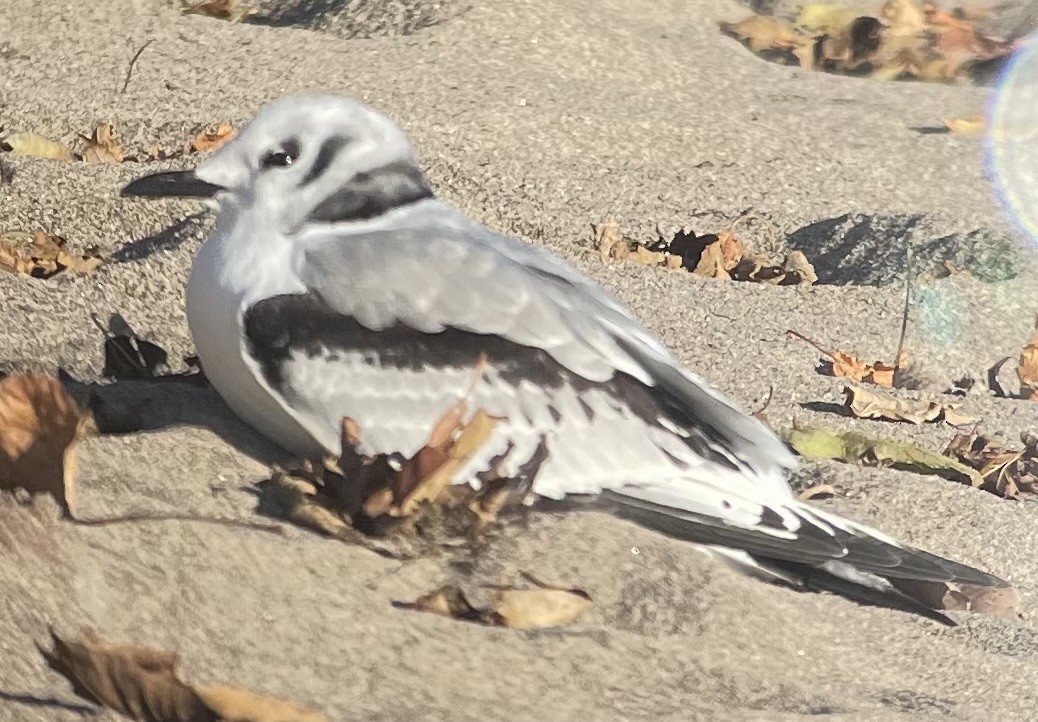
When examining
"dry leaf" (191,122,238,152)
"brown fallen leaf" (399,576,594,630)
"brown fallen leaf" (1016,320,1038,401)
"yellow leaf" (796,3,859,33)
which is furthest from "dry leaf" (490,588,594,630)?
"yellow leaf" (796,3,859,33)

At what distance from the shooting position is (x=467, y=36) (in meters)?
6.08

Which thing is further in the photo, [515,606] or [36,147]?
[36,147]

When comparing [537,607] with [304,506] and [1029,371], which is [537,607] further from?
[1029,371]

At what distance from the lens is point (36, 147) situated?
5.05 m

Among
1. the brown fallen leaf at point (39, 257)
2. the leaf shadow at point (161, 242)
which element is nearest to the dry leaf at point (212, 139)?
the leaf shadow at point (161, 242)

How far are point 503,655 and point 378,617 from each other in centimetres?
20

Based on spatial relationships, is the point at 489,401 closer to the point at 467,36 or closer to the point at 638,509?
the point at 638,509

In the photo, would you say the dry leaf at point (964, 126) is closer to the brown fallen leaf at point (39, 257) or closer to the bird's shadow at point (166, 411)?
the brown fallen leaf at point (39, 257)

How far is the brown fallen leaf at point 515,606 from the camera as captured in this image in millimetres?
2571

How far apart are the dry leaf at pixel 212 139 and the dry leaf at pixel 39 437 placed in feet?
7.67

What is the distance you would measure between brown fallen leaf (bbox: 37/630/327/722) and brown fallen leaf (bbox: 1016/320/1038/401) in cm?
282

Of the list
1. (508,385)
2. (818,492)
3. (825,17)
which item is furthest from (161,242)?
(825,17)

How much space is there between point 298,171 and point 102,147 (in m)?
2.03

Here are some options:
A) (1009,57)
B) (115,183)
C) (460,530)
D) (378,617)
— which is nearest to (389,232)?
(460,530)
